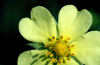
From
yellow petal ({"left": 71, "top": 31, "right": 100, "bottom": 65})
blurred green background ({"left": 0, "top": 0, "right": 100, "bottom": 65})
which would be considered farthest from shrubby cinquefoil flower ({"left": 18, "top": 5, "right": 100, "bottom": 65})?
blurred green background ({"left": 0, "top": 0, "right": 100, "bottom": 65})

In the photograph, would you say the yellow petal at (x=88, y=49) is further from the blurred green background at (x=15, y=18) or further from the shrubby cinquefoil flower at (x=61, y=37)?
the blurred green background at (x=15, y=18)

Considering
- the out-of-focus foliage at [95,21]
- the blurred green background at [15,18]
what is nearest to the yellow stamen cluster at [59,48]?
the blurred green background at [15,18]

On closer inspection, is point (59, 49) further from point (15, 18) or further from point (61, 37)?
point (15, 18)

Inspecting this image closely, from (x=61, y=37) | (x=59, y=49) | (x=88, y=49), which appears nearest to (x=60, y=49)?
(x=59, y=49)

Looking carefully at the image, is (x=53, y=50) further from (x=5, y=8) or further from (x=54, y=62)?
(x=5, y=8)

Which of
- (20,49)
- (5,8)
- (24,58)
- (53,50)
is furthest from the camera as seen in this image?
(5,8)

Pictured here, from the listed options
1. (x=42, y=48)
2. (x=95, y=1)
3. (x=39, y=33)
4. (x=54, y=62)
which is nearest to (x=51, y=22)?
(x=39, y=33)

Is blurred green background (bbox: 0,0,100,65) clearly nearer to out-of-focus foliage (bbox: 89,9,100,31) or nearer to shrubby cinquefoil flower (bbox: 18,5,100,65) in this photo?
out-of-focus foliage (bbox: 89,9,100,31)
